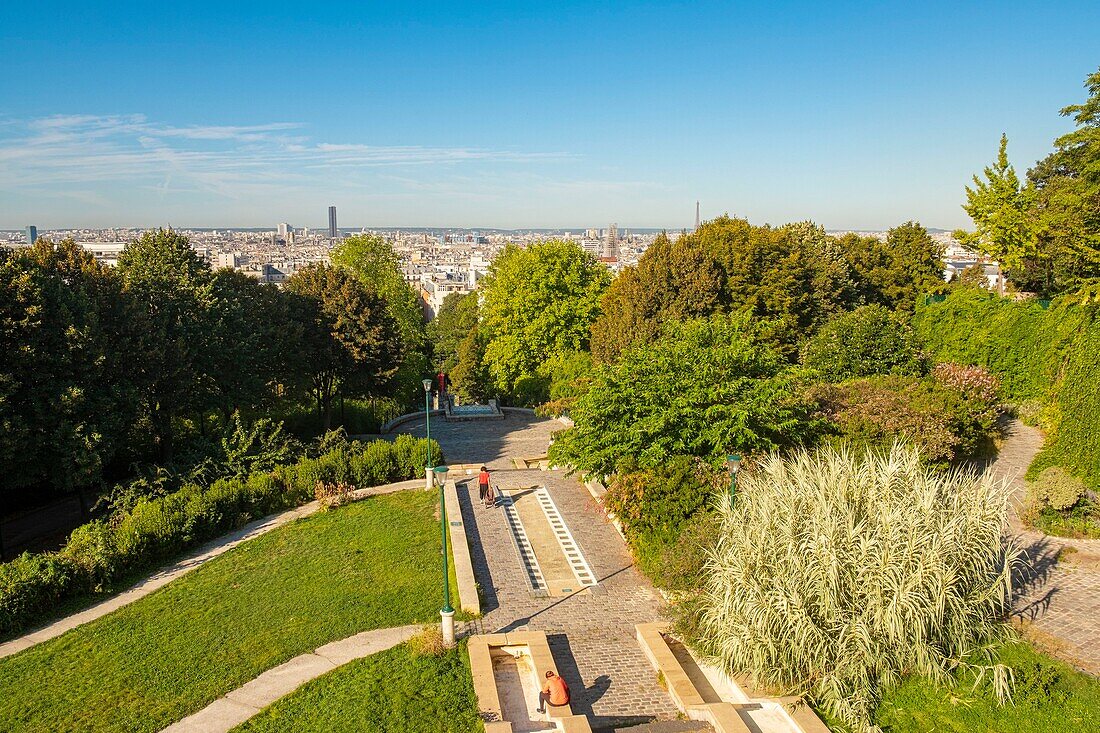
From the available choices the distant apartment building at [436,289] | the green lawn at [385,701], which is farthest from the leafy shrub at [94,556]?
the distant apartment building at [436,289]

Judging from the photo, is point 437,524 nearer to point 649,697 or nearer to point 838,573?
point 649,697

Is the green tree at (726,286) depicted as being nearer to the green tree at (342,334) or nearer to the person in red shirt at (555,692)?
the green tree at (342,334)

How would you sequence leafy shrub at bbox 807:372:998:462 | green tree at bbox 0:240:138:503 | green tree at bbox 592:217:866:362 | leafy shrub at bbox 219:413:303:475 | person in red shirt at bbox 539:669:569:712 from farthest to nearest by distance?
green tree at bbox 592:217:866:362, leafy shrub at bbox 219:413:303:475, leafy shrub at bbox 807:372:998:462, green tree at bbox 0:240:138:503, person in red shirt at bbox 539:669:569:712

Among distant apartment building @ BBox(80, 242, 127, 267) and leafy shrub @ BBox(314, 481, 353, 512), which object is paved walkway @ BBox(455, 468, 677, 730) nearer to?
leafy shrub @ BBox(314, 481, 353, 512)

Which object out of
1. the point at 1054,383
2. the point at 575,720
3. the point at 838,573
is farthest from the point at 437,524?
the point at 1054,383

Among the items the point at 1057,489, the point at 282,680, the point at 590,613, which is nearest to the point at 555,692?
the point at 590,613

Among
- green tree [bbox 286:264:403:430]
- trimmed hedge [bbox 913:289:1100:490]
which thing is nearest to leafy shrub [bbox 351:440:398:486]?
green tree [bbox 286:264:403:430]
